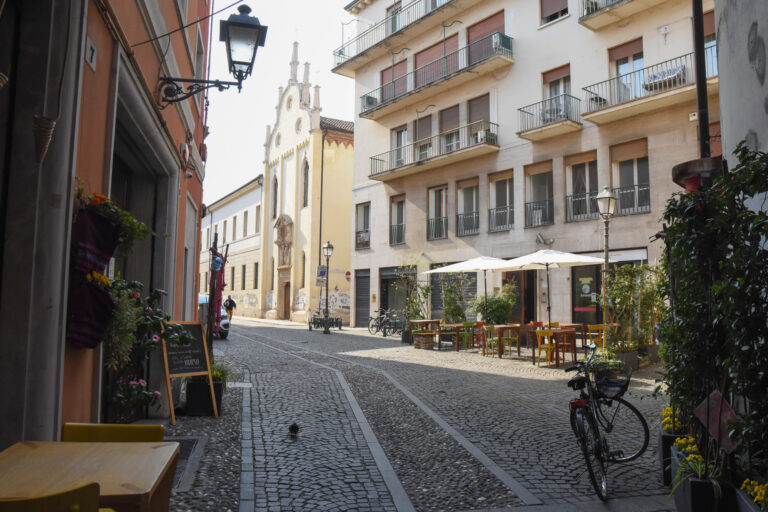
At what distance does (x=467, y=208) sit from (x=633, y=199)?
672 cm

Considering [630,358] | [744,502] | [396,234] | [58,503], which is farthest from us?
[396,234]

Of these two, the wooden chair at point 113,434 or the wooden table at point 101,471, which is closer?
the wooden table at point 101,471

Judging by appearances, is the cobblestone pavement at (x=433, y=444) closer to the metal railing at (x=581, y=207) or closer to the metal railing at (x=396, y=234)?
the metal railing at (x=581, y=207)

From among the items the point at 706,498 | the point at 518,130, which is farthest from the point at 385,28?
the point at 706,498

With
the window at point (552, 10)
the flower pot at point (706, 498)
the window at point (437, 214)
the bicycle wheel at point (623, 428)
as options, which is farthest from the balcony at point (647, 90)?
the flower pot at point (706, 498)

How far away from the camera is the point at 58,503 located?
1645mm

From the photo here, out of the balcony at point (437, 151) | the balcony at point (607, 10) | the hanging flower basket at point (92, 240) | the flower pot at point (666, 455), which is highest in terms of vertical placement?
the balcony at point (607, 10)

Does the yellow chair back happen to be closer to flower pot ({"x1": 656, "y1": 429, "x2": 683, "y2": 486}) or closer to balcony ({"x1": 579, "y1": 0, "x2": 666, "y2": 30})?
flower pot ({"x1": 656, "y1": 429, "x2": 683, "y2": 486})

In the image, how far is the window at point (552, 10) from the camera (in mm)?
19391

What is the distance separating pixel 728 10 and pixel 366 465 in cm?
493

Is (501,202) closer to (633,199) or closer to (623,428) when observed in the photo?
(633,199)

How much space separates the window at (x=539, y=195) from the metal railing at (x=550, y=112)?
4.56 feet

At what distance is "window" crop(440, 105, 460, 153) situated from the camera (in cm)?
2259

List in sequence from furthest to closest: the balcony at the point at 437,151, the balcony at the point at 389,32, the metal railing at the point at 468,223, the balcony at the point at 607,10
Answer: the balcony at the point at 389,32, the metal railing at the point at 468,223, the balcony at the point at 437,151, the balcony at the point at 607,10
